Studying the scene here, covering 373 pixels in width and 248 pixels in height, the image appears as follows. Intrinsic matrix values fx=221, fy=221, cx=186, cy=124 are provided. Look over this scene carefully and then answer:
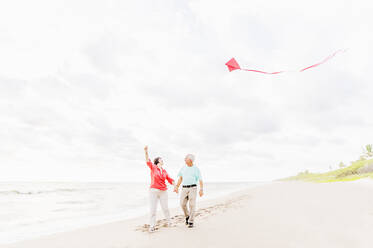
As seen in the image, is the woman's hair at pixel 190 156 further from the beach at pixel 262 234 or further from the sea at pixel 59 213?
the sea at pixel 59 213

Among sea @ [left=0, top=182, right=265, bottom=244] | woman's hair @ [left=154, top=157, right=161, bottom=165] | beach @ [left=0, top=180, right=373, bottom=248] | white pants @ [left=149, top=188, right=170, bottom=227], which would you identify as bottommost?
sea @ [left=0, top=182, right=265, bottom=244]

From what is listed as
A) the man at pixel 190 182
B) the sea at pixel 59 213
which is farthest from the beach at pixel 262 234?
the sea at pixel 59 213

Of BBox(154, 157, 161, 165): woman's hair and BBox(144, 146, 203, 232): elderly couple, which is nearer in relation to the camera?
BBox(144, 146, 203, 232): elderly couple

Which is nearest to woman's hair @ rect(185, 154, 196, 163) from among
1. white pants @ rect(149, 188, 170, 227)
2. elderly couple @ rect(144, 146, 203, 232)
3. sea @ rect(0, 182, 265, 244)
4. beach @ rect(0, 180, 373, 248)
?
elderly couple @ rect(144, 146, 203, 232)

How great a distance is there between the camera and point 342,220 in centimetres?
686

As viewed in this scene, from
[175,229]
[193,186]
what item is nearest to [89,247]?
[175,229]

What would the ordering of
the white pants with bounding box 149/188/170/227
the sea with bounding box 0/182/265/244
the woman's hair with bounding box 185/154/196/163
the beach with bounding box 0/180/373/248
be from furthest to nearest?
the sea with bounding box 0/182/265/244
the woman's hair with bounding box 185/154/196/163
the white pants with bounding box 149/188/170/227
the beach with bounding box 0/180/373/248

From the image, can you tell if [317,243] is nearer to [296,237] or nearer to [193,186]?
[296,237]

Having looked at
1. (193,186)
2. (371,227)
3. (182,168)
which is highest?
(182,168)

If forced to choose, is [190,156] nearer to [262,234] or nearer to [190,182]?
[190,182]

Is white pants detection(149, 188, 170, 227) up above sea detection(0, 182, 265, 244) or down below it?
above

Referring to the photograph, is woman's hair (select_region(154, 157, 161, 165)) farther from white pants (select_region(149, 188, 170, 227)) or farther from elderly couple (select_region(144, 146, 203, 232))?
white pants (select_region(149, 188, 170, 227))

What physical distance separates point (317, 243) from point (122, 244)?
16.1ft

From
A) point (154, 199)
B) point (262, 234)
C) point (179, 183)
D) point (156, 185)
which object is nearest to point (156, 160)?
point (156, 185)
